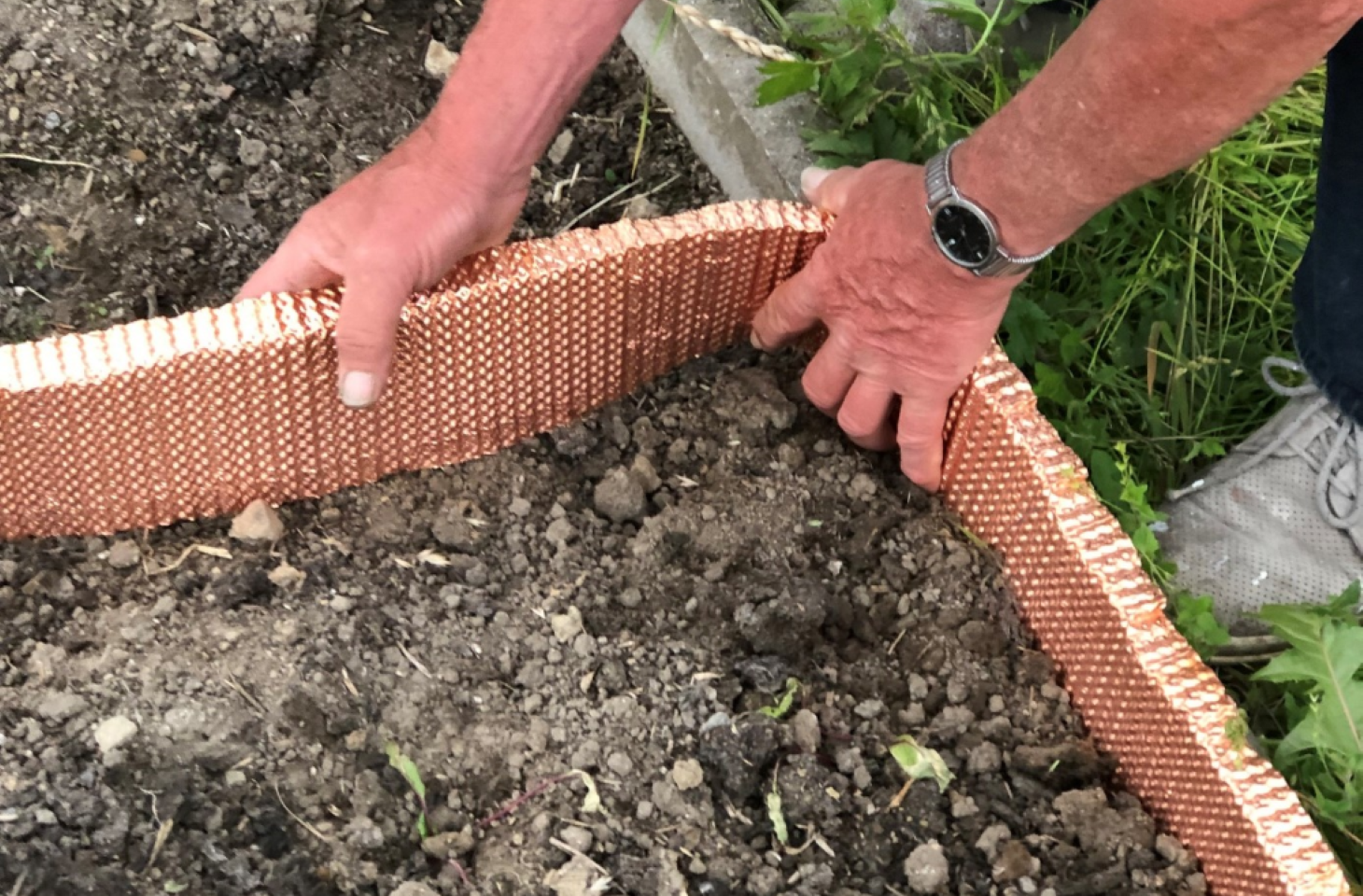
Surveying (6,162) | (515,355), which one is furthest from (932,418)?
(6,162)

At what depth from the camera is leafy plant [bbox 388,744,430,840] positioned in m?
1.33

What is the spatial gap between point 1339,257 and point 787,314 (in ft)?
2.19

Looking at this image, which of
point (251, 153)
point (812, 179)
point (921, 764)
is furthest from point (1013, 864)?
point (251, 153)

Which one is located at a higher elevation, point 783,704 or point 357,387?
point 357,387

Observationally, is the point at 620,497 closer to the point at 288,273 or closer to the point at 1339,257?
the point at 288,273

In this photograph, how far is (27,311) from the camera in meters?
1.70

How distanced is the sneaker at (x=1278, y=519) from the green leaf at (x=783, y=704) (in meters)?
0.59

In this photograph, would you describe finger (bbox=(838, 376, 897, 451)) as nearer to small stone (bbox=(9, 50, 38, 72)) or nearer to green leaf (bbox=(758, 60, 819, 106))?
green leaf (bbox=(758, 60, 819, 106))

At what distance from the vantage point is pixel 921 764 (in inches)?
56.0

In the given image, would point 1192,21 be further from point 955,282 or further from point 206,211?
point 206,211

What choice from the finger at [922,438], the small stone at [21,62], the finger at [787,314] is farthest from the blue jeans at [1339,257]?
the small stone at [21,62]

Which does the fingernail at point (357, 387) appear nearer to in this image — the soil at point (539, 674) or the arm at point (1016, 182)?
the soil at point (539, 674)

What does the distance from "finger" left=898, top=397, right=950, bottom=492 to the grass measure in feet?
0.72

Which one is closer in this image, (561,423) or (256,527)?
(256,527)
